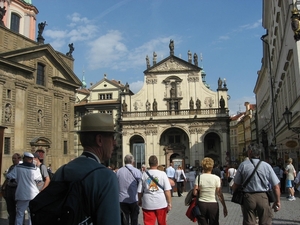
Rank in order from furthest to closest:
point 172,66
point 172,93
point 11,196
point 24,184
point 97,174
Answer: point 172,66, point 172,93, point 11,196, point 24,184, point 97,174

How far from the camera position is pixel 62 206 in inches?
74.1

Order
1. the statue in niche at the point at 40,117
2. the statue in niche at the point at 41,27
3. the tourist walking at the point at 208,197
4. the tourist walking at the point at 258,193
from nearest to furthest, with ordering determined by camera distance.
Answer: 1. the tourist walking at the point at 258,193
2. the tourist walking at the point at 208,197
3. the statue in niche at the point at 40,117
4. the statue in niche at the point at 41,27

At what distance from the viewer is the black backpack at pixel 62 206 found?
187cm

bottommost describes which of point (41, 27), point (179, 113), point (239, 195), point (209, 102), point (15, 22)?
point (239, 195)

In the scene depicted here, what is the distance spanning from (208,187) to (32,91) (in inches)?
955

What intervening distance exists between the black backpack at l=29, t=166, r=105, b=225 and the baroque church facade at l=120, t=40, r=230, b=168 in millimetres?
39736

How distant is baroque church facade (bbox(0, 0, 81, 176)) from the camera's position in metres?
24.9

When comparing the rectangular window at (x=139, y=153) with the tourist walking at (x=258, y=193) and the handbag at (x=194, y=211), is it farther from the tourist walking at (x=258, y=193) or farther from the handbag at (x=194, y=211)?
the tourist walking at (x=258, y=193)

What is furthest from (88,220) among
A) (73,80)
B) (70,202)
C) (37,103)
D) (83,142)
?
(73,80)

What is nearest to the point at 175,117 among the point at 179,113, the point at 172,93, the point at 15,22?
the point at 179,113

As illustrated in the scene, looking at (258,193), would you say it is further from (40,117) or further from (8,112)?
(40,117)

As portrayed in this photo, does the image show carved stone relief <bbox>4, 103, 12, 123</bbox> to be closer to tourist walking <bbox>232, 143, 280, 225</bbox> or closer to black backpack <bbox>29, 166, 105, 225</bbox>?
tourist walking <bbox>232, 143, 280, 225</bbox>

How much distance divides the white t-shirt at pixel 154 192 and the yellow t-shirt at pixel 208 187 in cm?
72

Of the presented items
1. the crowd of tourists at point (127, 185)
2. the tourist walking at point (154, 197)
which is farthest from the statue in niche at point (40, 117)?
the tourist walking at point (154, 197)
